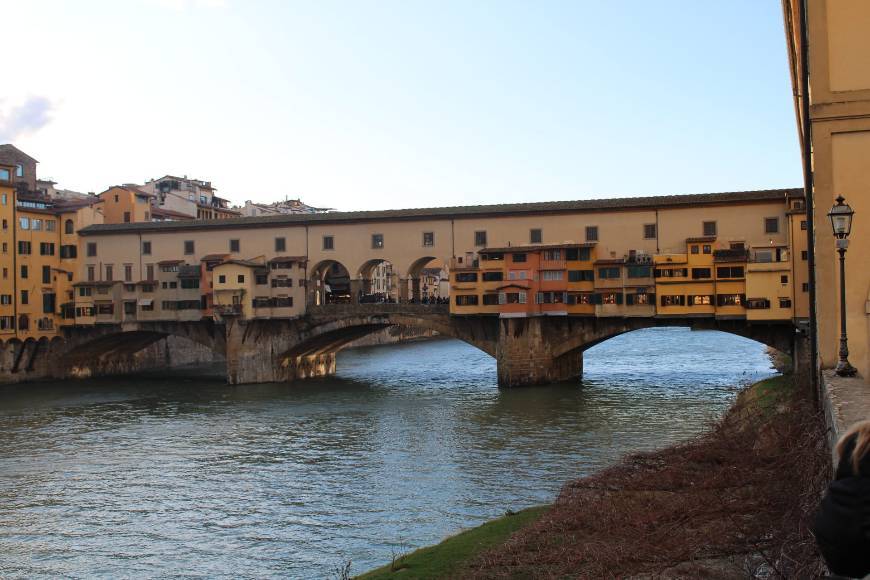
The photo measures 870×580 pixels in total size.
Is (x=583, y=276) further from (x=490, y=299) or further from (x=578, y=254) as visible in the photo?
(x=490, y=299)

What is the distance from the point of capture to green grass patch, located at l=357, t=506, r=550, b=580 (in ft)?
42.6

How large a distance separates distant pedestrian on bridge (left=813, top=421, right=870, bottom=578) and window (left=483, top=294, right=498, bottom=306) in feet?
134

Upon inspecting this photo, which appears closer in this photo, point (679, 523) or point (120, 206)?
point (679, 523)

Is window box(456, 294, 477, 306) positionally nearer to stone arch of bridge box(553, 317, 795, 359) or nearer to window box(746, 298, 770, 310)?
stone arch of bridge box(553, 317, 795, 359)

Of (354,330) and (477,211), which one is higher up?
(477,211)

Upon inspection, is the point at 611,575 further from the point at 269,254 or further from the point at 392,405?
the point at 269,254

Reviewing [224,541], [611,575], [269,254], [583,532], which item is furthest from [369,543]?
[269,254]

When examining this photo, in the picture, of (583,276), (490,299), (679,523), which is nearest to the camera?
(679,523)

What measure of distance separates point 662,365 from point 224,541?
1674 inches

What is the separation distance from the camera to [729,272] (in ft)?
135

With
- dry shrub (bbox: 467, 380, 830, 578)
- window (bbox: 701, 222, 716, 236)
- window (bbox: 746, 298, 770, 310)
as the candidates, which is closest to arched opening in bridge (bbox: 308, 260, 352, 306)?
window (bbox: 701, 222, 716, 236)

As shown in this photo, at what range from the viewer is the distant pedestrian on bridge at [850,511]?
443 cm

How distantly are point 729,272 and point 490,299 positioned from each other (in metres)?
12.1

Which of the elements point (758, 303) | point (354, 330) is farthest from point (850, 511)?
point (354, 330)
